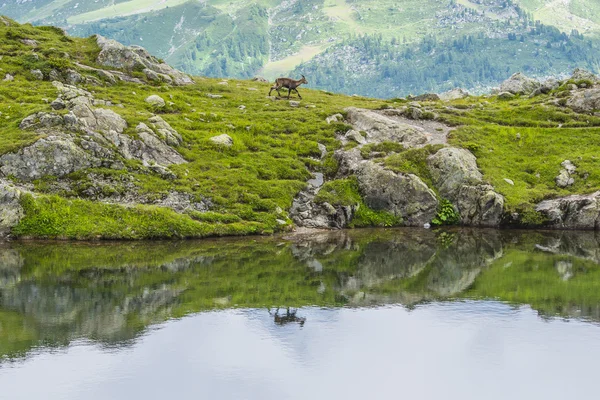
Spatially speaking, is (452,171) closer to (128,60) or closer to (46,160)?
(46,160)

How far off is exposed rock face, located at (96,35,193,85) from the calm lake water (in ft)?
164

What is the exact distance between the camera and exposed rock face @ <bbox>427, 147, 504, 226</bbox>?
204 ft

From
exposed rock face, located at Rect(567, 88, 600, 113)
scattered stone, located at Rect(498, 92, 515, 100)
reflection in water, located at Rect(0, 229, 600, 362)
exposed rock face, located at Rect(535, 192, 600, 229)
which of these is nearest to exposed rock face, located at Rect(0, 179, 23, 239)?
reflection in water, located at Rect(0, 229, 600, 362)

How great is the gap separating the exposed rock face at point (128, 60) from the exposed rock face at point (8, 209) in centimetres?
4497

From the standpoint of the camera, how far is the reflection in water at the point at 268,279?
110ft

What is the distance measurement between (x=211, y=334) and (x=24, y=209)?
29708 mm

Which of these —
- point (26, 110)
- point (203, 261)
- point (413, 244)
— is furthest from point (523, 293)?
point (26, 110)

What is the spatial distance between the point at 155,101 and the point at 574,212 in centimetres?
5324

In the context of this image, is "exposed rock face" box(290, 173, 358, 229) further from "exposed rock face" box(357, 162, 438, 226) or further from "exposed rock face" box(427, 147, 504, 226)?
"exposed rock face" box(427, 147, 504, 226)

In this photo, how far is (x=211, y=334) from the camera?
31.1 metres

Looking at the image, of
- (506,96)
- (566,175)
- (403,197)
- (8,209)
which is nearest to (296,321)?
(8,209)

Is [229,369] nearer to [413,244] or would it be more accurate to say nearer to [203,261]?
[203,261]

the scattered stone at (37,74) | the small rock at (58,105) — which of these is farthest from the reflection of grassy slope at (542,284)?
the scattered stone at (37,74)

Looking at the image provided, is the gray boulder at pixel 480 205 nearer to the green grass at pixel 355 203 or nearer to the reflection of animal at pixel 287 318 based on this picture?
the green grass at pixel 355 203
